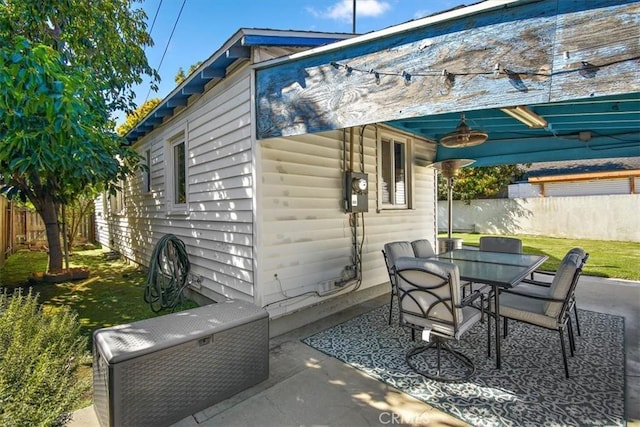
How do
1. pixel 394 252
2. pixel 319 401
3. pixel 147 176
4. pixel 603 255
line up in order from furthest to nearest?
1. pixel 603 255
2. pixel 147 176
3. pixel 394 252
4. pixel 319 401

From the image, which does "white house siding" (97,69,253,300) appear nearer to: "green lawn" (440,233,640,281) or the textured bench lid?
the textured bench lid

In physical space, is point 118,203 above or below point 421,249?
above

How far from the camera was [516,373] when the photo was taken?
2.81m

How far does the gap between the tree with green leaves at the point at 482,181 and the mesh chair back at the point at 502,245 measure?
1074cm

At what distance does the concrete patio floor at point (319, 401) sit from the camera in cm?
224

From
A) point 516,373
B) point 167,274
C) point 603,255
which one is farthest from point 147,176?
point 603,255

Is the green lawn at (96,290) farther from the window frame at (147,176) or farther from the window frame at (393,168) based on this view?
the window frame at (393,168)

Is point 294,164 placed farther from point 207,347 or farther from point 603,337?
point 603,337

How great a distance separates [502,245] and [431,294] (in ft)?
9.99

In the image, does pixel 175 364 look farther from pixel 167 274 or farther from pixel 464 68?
pixel 167 274

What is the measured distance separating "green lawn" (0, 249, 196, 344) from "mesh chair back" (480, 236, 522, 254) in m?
4.92

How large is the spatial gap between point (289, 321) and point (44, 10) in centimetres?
743

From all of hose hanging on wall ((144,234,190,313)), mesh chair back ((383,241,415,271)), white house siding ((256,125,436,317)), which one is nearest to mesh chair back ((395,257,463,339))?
mesh chair back ((383,241,415,271))

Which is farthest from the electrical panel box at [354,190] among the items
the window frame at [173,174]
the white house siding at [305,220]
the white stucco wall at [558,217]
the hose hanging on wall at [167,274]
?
the white stucco wall at [558,217]
